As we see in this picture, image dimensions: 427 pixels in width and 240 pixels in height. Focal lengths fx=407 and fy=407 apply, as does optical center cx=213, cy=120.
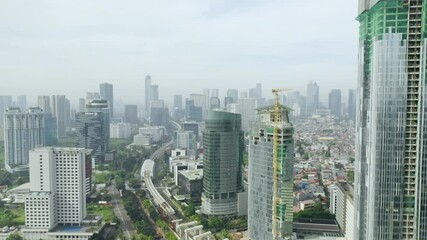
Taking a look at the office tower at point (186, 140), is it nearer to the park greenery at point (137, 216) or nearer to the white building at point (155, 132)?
the white building at point (155, 132)

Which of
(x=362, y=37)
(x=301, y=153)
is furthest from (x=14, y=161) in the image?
(x=362, y=37)

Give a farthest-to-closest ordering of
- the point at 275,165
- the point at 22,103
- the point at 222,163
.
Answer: the point at 22,103
the point at 222,163
the point at 275,165

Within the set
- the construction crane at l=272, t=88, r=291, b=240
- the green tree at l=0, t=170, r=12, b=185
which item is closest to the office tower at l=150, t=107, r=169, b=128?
the green tree at l=0, t=170, r=12, b=185

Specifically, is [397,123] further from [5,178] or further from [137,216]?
[5,178]

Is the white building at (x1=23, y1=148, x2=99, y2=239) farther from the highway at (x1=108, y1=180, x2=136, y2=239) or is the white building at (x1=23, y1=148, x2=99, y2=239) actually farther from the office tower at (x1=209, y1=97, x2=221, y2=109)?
the office tower at (x1=209, y1=97, x2=221, y2=109)

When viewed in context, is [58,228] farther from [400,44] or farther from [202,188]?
[400,44]

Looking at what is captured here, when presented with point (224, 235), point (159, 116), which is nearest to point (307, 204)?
point (224, 235)
